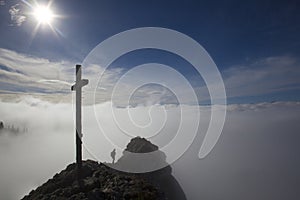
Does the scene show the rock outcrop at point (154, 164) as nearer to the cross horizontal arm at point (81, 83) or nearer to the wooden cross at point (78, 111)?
the wooden cross at point (78, 111)

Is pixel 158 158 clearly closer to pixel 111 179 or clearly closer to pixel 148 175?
pixel 148 175

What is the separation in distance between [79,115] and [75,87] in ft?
7.96

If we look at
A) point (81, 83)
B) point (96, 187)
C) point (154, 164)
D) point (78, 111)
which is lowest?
point (154, 164)

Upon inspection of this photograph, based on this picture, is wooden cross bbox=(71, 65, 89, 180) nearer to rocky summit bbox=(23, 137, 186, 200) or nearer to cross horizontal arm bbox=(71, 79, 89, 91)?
cross horizontal arm bbox=(71, 79, 89, 91)

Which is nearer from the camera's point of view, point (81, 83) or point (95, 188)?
point (95, 188)

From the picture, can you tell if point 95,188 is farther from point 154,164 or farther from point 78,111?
point 154,164

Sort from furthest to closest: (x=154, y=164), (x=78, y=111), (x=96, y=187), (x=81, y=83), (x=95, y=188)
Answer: (x=154, y=164), (x=78, y=111), (x=81, y=83), (x=96, y=187), (x=95, y=188)

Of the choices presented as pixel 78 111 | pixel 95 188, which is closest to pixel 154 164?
pixel 95 188

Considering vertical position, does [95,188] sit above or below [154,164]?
above

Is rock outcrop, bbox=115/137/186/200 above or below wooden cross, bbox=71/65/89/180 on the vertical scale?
below

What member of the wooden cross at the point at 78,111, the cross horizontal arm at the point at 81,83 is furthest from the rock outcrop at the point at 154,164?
the cross horizontal arm at the point at 81,83

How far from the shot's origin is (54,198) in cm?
1598

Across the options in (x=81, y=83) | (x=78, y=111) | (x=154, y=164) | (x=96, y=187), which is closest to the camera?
(x=96, y=187)

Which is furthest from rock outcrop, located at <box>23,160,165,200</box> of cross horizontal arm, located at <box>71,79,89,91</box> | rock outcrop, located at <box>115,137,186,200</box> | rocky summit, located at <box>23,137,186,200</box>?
rock outcrop, located at <box>115,137,186,200</box>
